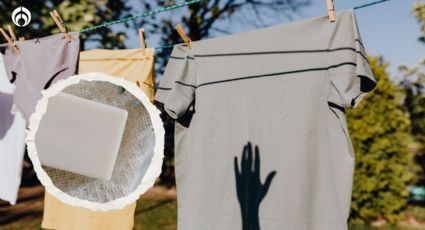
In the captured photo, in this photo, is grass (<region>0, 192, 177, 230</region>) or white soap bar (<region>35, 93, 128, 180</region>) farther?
grass (<region>0, 192, 177, 230</region>)

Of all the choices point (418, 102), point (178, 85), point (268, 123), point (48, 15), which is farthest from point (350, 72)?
point (418, 102)

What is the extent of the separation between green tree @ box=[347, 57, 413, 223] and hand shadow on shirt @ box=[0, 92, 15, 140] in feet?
20.5

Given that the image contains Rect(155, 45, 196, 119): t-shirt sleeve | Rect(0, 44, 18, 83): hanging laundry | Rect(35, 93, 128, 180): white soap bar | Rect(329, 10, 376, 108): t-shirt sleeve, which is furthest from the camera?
Rect(0, 44, 18, 83): hanging laundry

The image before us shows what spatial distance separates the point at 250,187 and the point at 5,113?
6.42ft

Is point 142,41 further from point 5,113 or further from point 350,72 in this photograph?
point 350,72

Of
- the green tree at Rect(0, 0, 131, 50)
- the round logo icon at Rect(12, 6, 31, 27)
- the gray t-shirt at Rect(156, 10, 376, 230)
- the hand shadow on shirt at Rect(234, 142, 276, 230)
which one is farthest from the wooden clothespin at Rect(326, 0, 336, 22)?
the green tree at Rect(0, 0, 131, 50)

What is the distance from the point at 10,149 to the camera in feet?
10.7

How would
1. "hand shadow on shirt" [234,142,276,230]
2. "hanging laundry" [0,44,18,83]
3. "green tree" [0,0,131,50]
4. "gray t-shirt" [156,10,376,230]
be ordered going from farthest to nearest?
1. "green tree" [0,0,131,50]
2. "hanging laundry" [0,44,18,83]
3. "hand shadow on shirt" [234,142,276,230]
4. "gray t-shirt" [156,10,376,230]

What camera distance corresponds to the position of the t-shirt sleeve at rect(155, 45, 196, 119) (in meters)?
2.79

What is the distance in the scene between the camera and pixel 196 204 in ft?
9.25

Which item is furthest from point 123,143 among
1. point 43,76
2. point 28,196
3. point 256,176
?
point 28,196

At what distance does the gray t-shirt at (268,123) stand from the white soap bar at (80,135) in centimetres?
134

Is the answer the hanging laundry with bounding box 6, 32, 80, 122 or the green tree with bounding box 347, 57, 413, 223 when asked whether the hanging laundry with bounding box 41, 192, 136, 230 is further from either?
the green tree with bounding box 347, 57, 413, 223

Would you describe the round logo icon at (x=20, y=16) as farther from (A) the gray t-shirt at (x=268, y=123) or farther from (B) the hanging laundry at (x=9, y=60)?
(A) the gray t-shirt at (x=268, y=123)
